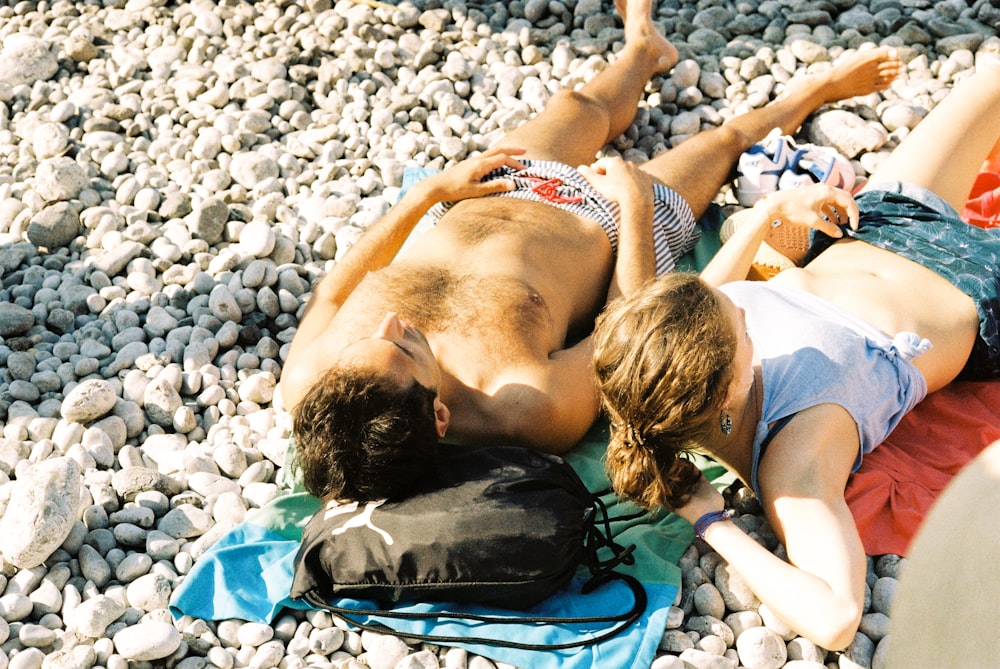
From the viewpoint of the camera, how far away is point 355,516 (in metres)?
2.36

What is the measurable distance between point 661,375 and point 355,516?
79cm

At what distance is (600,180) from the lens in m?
3.21

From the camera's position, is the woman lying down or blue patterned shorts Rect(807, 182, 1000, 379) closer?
the woman lying down

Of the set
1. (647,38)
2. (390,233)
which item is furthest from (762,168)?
(390,233)

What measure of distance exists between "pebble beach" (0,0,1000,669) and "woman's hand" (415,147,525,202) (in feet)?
1.49

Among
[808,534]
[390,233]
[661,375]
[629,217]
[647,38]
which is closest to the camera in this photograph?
[661,375]

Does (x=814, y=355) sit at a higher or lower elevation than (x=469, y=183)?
lower

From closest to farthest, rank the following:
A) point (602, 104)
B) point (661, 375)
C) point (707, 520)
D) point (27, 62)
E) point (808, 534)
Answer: point (661, 375) < point (808, 534) < point (707, 520) < point (602, 104) < point (27, 62)

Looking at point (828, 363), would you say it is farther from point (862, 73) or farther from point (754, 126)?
point (862, 73)

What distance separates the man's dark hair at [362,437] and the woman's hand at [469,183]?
1033mm

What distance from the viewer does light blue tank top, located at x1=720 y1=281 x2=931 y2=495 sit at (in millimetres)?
2479

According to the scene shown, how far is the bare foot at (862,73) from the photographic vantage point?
382cm

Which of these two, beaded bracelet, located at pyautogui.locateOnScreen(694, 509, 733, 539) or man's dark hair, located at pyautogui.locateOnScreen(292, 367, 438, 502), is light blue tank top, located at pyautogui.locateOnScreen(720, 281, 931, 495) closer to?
beaded bracelet, located at pyautogui.locateOnScreen(694, 509, 733, 539)

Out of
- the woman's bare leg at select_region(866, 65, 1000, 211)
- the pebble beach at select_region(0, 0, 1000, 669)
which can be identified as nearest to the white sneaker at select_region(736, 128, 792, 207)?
the pebble beach at select_region(0, 0, 1000, 669)
